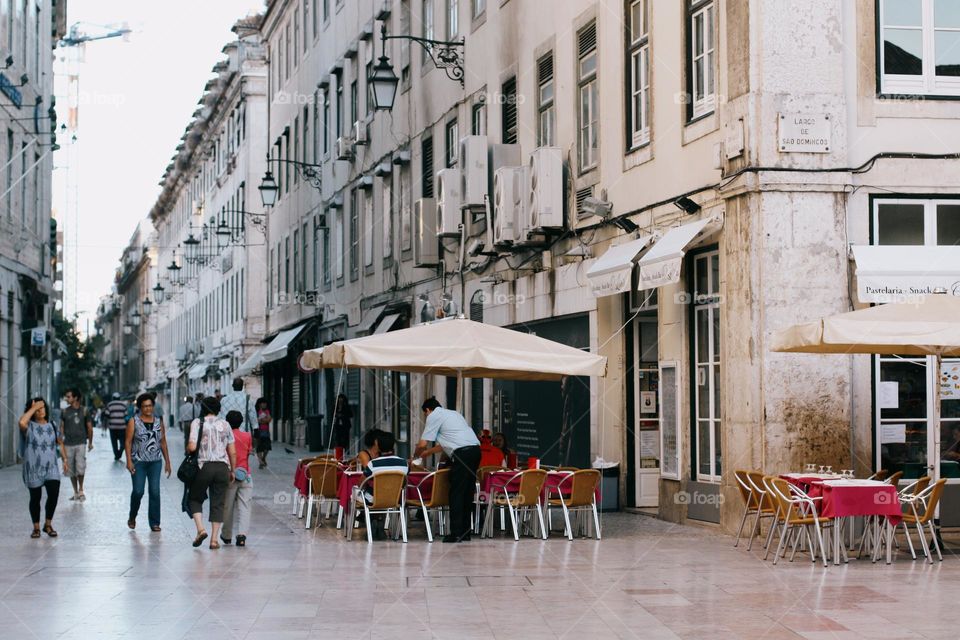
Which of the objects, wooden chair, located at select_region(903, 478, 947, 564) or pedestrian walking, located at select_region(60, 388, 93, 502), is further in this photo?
pedestrian walking, located at select_region(60, 388, 93, 502)

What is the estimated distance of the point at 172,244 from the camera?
9156 centimetres

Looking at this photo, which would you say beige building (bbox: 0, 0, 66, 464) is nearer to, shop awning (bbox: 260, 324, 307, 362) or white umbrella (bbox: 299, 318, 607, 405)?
shop awning (bbox: 260, 324, 307, 362)

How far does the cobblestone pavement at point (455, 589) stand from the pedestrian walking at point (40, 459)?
397 millimetres

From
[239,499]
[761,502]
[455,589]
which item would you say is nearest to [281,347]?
[239,499]

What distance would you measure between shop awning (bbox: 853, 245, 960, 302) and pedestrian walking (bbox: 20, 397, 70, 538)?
9.39m

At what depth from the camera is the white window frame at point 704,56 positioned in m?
17.2

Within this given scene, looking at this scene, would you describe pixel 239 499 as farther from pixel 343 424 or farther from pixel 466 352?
pixel 343 424

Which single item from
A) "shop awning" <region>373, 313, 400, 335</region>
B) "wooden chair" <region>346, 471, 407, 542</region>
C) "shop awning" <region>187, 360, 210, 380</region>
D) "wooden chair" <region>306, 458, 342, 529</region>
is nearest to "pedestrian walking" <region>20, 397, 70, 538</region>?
"wooden chair" <region>306, 458, 342, 529</region>

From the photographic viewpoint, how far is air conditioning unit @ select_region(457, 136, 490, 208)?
24828 millimetres

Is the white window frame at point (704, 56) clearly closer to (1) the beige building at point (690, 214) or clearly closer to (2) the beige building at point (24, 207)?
Answer: (1) the beige building at point (690, 214)

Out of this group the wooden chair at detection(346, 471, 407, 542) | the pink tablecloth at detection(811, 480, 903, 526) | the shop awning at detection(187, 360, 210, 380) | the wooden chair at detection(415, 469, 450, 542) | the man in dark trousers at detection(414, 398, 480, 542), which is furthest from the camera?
the shop awning at detection(187, 360, 210, 380)

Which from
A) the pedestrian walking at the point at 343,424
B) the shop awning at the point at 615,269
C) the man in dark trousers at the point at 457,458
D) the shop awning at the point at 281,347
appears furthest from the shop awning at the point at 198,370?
the man in dark trousers at the point at 457,458

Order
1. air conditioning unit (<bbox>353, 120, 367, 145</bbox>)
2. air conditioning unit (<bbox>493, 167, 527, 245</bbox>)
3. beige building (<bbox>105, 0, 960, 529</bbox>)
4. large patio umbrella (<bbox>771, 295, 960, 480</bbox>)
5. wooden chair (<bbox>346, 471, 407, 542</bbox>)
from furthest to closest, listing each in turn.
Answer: air conditioning unit (<bbox>353, 120, 367, 145</bbox>), air conditioning unit (<bbox>493, 167, 527, 245</bbox>), wooden chair (<bbox>346, 471, 407, 542</bbox>), beige building (<bbox>105, 0, 960, 529</bbox>), large patio umbrella (<bbox>771, 295, 960, 480</bbox>)

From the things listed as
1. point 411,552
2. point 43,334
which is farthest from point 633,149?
point 43,334
